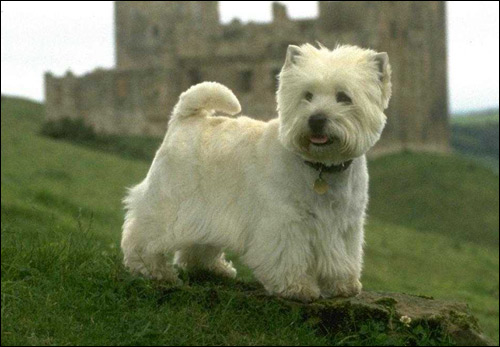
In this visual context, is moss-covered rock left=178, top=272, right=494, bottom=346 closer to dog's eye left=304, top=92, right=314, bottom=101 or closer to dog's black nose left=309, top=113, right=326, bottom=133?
dog's black nose left=309, top=113, right=326, bottom=133

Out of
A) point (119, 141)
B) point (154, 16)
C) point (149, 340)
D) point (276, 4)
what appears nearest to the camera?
point (149, 340)

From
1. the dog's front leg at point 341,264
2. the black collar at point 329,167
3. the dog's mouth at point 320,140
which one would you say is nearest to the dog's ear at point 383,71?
the black collar at point 329,167

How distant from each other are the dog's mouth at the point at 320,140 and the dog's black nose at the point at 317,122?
0.04 meters

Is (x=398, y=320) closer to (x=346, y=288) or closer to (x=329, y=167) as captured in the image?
(x=346, y=288)

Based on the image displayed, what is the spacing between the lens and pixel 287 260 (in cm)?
556

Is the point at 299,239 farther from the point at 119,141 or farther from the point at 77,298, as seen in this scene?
the point at 119,141

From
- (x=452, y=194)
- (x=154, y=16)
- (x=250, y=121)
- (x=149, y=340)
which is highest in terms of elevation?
(x=154, y=16)

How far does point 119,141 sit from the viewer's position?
1478 inches

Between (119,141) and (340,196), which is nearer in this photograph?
(340,196)

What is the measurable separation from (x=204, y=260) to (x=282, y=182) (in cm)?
122

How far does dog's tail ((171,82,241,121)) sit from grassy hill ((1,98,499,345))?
1.03 metres

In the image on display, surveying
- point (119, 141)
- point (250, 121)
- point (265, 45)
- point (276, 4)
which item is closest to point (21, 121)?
point (119, 141)

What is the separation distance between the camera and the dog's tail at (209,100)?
6.38 m

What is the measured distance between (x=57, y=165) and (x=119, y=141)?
14.0 metres
